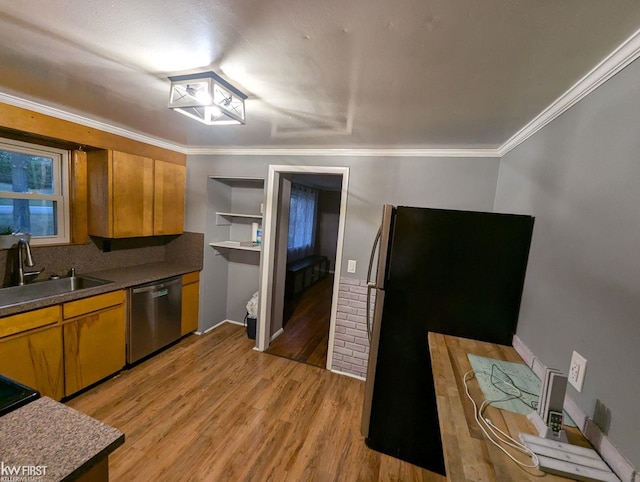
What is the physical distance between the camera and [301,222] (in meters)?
5.72

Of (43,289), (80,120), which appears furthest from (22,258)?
(80,120)

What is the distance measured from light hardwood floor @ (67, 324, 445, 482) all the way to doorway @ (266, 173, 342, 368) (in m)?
0.44

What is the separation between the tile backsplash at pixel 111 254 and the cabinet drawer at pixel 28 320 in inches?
24.3

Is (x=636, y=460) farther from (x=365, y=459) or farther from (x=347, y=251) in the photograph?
(x=347, y=251)

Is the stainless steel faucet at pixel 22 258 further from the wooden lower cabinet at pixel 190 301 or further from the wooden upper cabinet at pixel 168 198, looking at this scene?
the wooden lower cabinet at pixel 190 301

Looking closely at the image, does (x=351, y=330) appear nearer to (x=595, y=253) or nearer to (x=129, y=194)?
(x=595, y=253)

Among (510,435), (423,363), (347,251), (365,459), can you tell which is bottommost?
(365,459)

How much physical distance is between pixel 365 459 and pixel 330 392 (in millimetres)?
716

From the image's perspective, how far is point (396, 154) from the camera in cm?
257

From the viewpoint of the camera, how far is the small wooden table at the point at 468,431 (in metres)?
0.84

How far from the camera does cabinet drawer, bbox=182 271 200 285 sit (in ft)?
10.1

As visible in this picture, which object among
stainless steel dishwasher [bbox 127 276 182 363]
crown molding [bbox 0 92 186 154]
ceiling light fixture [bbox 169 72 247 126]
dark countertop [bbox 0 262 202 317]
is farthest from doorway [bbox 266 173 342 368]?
ceiling light fixture [bbox 169 72 247 126]

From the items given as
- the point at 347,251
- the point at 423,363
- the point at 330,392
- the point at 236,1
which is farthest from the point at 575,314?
the point at 330,392

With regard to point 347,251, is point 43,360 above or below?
below
